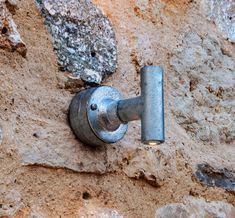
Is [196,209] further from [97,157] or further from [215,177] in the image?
[97,157]

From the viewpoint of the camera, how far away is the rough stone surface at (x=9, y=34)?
2.64 feet

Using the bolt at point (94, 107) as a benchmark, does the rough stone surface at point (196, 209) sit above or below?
below

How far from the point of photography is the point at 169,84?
1036 mm

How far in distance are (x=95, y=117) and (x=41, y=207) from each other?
0.53 feet

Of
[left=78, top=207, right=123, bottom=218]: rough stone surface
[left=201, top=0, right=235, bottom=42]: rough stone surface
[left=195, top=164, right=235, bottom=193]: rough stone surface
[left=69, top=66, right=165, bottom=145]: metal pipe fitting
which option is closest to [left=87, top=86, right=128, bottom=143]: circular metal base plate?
[left=69, top=66, right=165, bottom=145]: metal pipe fitting

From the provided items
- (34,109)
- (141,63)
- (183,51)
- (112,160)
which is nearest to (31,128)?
(34,109)

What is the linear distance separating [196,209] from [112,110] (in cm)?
28

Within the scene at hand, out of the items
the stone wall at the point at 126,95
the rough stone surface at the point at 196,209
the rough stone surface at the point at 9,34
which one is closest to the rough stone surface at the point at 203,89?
the stone wall at the point at 126,95

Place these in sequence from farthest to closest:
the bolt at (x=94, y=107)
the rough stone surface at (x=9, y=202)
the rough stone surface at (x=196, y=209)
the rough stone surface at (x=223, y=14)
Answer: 1. the rough stone surface at (x=223, y=14)
2. the rough stone surface at (x=196, y=209)
3. the bolt at (x=94, y=107)
4. the rough stone surface at (x=9, y=202)

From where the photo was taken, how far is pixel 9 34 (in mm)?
812

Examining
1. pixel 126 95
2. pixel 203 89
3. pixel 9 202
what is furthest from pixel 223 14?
pixel 9 202

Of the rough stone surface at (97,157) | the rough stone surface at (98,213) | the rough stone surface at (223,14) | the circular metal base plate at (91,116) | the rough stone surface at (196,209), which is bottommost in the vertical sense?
the rough stone surface at (196,209)

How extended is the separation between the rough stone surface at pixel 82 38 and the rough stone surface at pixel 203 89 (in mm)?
167

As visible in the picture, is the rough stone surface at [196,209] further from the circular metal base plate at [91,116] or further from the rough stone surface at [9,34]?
the rough stone surface at [9,34]
